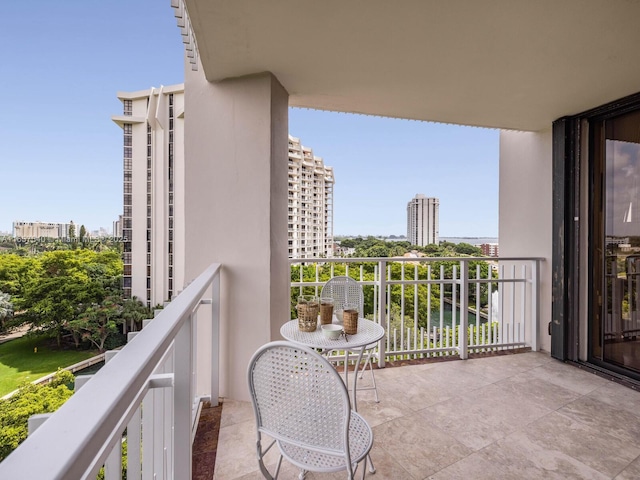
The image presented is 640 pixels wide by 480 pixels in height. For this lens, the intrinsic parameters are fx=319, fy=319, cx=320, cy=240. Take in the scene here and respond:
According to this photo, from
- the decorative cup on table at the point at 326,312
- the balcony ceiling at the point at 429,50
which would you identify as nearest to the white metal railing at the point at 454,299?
the decorative cup on table at the point at 326,312

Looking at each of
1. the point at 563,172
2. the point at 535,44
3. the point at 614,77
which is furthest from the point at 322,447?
the point at 563,172

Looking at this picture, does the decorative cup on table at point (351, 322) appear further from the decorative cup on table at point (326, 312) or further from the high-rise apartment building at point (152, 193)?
the high-rise apartment building at point (152, 193)

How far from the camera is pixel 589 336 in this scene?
11.1 feet

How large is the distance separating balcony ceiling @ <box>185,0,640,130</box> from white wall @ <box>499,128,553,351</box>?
874 millimetres

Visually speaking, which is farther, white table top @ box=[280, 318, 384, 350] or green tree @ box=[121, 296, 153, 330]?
green tree @ box=[121, 296, 153, 330]

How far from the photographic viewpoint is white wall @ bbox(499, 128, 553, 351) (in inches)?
150

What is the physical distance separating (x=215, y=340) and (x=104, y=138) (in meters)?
41.1

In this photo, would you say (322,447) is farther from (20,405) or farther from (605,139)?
(20,405)

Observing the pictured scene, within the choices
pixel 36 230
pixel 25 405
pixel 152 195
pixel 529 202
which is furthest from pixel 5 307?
pixel 529 202

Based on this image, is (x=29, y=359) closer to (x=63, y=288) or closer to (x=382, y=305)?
(x=63, y=288)

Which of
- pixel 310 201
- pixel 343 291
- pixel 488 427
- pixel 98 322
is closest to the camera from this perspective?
pixel 488 427

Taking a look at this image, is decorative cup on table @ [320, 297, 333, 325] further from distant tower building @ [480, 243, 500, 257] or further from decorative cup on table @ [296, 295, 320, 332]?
distant tower building @ [480, 243, 500, 257]

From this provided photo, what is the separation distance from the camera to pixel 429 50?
2223 mm

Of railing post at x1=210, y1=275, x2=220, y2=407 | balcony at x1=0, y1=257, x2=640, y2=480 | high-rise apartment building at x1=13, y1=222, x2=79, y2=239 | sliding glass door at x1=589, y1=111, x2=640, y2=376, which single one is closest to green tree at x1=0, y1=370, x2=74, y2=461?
high-rise apartment building at x1=13, y1=222, x2=79, y2=239
